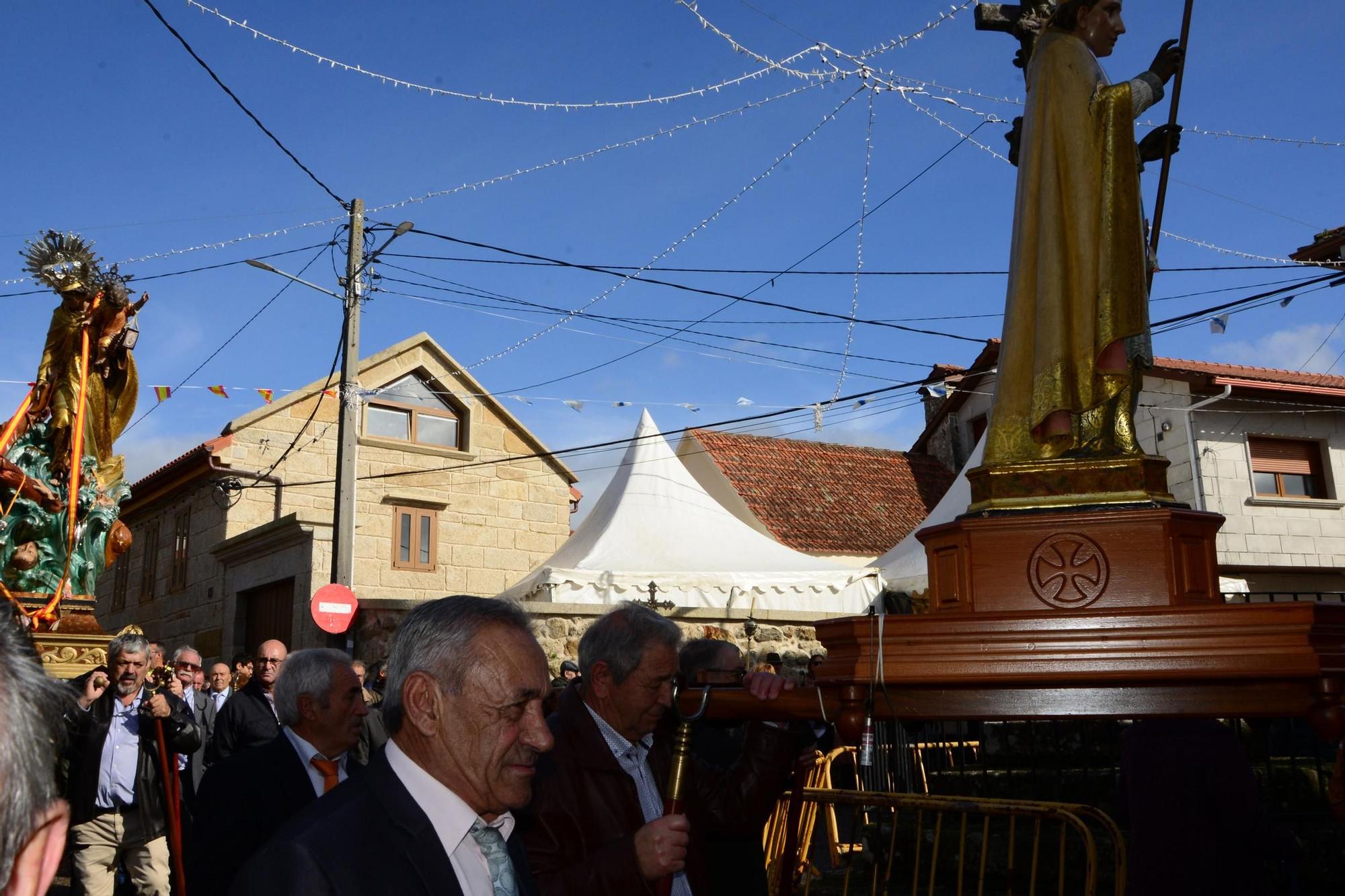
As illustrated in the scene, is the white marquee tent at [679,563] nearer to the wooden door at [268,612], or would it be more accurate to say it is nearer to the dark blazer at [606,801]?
the wooden door at [268,612]

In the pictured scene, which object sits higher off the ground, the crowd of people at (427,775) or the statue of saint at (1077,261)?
the statue of saint at (1077,261)

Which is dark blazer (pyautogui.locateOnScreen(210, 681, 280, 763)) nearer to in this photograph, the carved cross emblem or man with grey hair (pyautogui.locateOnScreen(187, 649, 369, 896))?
man with grey hair (pyautogui.locateOnScreen(187, 649, 369, 896))

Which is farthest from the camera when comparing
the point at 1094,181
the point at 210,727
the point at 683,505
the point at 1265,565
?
the point at 1265,565

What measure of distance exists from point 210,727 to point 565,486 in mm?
15065

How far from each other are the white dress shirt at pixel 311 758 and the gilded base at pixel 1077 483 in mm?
2608

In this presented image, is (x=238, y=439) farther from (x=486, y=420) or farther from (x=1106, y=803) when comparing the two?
(x=1106, y=803)

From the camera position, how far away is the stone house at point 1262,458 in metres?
16.6

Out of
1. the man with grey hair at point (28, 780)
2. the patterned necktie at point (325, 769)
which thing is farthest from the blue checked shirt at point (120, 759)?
the man with grey hair at point (28, 780)

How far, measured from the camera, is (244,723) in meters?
6.42

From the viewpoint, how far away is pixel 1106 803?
228 inches

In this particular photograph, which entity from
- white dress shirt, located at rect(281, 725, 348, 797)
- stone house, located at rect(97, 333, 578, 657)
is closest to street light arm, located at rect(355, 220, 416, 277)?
stone house, located at rect(97, 333, 578, 657)

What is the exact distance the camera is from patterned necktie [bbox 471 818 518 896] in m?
1.99

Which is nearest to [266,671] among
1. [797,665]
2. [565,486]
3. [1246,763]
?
[1246,763]

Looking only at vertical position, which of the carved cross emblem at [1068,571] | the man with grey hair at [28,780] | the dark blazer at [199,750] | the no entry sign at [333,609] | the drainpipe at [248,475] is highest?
the drainpipe at [248,475]
